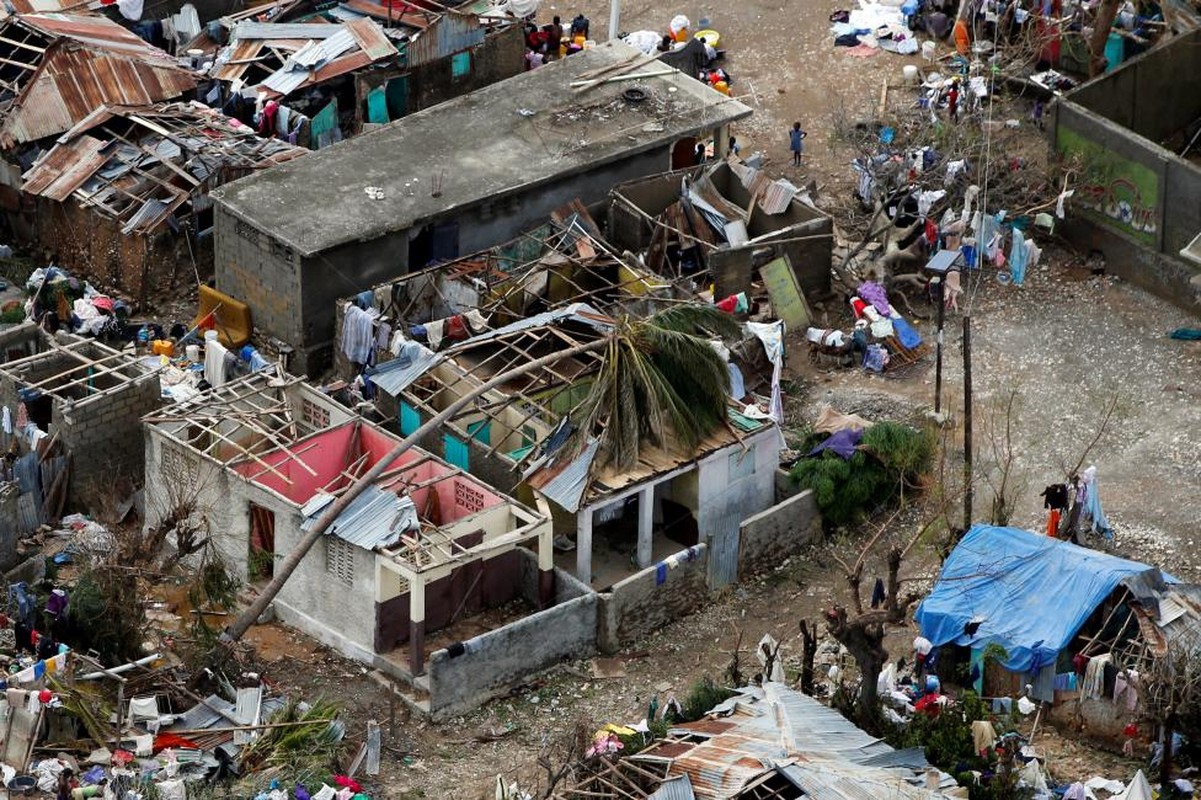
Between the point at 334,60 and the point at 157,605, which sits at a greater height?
the point at 334,60

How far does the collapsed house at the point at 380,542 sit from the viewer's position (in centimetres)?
3953

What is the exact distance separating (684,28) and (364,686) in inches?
864

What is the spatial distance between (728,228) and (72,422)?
41.9 ft

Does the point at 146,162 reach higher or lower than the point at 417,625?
higher

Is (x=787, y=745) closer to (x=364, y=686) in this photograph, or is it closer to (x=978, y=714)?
(x=978, y=714)

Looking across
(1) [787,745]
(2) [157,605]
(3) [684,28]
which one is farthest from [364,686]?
(3) [684,28]

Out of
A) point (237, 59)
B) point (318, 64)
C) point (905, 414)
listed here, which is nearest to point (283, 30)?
point (237, 59)

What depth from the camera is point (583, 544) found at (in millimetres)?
41406

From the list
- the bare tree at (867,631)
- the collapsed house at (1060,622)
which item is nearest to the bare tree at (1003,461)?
the collapsed house at (1060,622)

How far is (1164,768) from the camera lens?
3706 cm

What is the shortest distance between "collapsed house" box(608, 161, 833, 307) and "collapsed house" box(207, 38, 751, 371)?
1046 millimetres

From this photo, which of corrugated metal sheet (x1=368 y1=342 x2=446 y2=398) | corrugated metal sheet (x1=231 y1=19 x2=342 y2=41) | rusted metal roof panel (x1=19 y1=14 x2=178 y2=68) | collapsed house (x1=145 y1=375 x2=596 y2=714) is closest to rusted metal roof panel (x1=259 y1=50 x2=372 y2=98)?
corrugated metal sheet (x1=231 y1=19 x2=342 y2=41)

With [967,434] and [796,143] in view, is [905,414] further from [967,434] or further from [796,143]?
[796,143]

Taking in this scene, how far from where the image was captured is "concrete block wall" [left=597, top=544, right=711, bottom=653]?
40.8 metres
